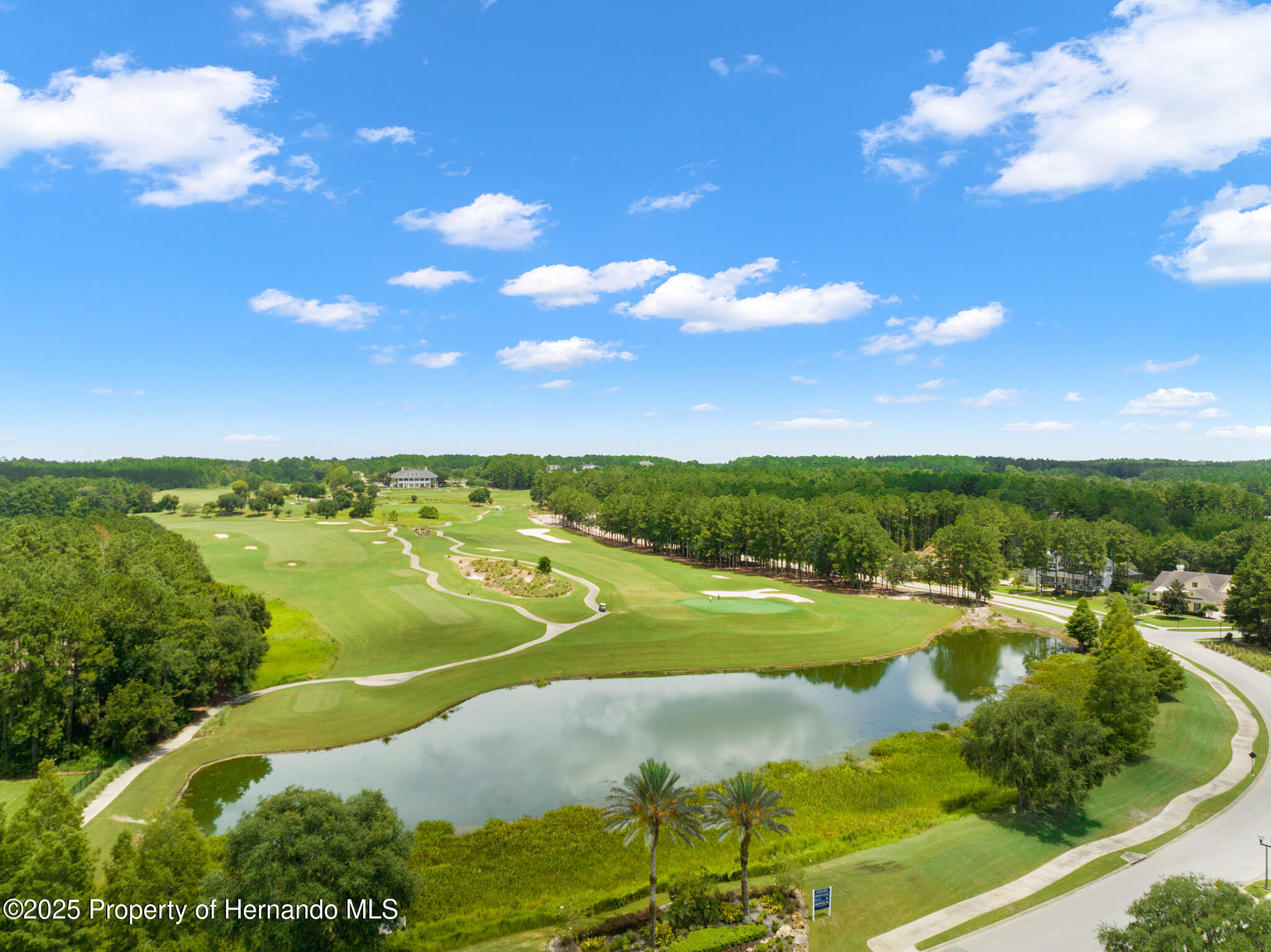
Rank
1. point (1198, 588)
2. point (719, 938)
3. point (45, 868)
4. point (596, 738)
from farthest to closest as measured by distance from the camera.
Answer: point (1198, 588) < point (596, 738) < point (719, 938) < point (45, 868)

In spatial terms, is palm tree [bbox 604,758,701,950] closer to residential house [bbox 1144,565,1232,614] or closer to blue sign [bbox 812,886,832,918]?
blue sign [bbox 812,886,832,918]

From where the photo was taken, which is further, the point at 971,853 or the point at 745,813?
the point at 971,853

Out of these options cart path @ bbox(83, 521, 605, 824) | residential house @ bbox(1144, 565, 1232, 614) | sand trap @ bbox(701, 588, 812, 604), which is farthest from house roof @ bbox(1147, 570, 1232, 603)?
cart path @ bbox(83, 521, 605, 824)

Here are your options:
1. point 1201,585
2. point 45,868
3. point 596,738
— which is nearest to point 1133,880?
point 596,738

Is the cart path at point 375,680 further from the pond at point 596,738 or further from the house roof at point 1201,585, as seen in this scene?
the house roof at point 1201,585

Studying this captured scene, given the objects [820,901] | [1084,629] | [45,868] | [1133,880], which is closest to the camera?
[45,868]

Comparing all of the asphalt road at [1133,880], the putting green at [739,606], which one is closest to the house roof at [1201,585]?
the putting green at [739,606]

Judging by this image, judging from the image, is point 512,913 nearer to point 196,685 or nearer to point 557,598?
point 196,685

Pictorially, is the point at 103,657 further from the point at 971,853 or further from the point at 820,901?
the point at 971,853
